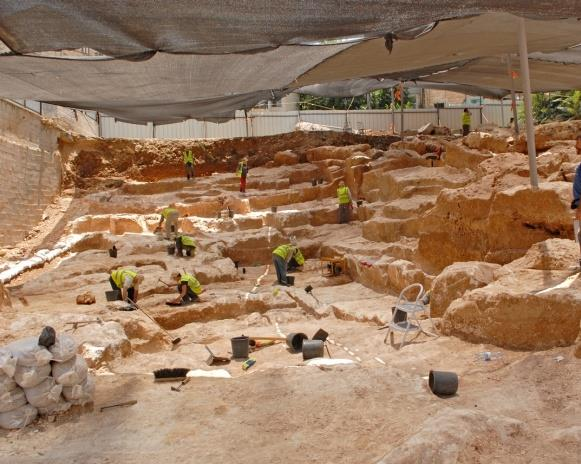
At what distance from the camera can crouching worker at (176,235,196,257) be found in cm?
Answer: 1109

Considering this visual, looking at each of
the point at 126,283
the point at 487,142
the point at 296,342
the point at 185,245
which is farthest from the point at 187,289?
the point at 487,142

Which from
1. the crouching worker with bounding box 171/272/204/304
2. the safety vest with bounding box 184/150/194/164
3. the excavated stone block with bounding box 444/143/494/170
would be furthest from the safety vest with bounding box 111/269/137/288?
the safety vest with bounding box 184/150/194/164

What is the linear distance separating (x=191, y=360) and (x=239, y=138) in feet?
51.8

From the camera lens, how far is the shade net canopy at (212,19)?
3883 millimetres

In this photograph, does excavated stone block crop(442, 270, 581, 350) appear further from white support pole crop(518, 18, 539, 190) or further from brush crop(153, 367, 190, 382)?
brush crop(153, 367, 190, 382)

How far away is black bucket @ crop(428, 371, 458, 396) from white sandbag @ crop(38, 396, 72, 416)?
8.98ft

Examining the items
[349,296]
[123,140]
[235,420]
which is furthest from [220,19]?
[123,140]

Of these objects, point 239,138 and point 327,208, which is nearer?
point 327,208

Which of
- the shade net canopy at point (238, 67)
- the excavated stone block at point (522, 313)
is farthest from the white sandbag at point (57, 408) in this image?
the shade net canopy at point (238, 67)

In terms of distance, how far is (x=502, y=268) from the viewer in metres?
5.34

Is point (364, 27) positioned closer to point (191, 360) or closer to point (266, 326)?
point (191, 360)

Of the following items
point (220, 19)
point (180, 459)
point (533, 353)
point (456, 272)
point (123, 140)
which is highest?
point (123, 140)

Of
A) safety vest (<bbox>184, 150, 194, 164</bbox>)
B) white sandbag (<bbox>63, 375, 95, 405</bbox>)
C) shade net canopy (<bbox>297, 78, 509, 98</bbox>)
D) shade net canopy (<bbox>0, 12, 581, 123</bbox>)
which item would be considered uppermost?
shade net canopy (<bbox>297, 78, 509, 98</bbox>)

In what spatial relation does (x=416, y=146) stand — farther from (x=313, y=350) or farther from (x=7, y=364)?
(x=7, y=364)
